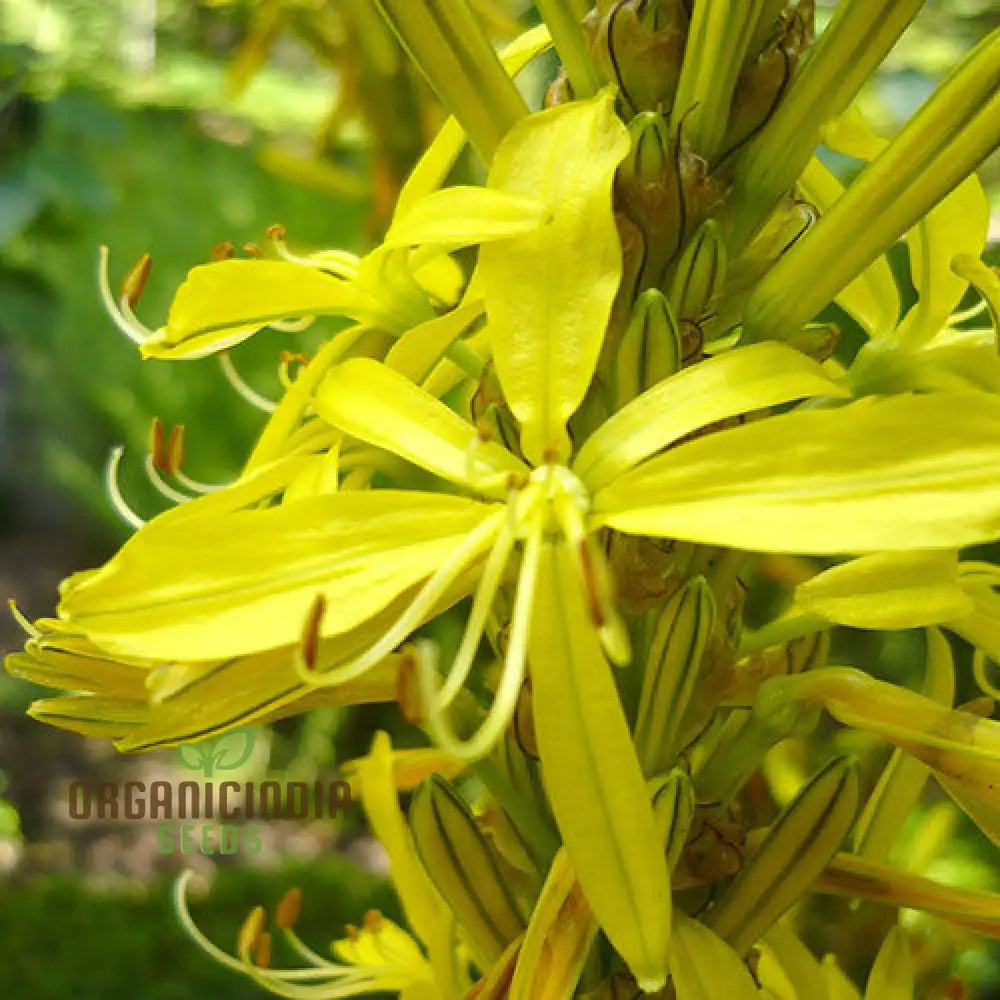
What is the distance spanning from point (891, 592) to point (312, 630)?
0.24 metres

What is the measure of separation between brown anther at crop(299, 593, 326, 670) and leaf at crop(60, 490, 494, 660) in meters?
0.01

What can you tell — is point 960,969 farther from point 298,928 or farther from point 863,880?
point 298,928

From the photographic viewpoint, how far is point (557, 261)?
1.65ft

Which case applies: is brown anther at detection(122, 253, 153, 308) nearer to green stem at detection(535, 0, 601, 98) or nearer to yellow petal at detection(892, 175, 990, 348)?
green stem at detection(535, 0, 601, 98)

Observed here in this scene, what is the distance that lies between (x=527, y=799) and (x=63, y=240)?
103 cm

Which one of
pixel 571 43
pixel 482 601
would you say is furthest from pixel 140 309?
pixel 482 601

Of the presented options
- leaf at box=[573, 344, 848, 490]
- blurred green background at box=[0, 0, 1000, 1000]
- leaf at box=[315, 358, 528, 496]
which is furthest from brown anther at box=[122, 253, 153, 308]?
blurred green background at box=[0, 0, 1000, 1000]

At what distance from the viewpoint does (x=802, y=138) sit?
564mm

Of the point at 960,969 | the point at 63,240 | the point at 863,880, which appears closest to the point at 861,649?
the point at 960,969

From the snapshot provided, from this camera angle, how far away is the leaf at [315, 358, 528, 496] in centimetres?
52

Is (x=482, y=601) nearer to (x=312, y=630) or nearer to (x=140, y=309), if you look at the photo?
(x=312, y=630)

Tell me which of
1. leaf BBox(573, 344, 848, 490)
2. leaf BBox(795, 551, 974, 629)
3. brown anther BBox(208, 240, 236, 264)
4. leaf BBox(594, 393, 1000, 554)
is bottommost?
leaf BBox(795, 551, 974, 629)

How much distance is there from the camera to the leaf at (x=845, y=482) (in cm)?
43

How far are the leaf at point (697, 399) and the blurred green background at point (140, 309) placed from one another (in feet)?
2.08
